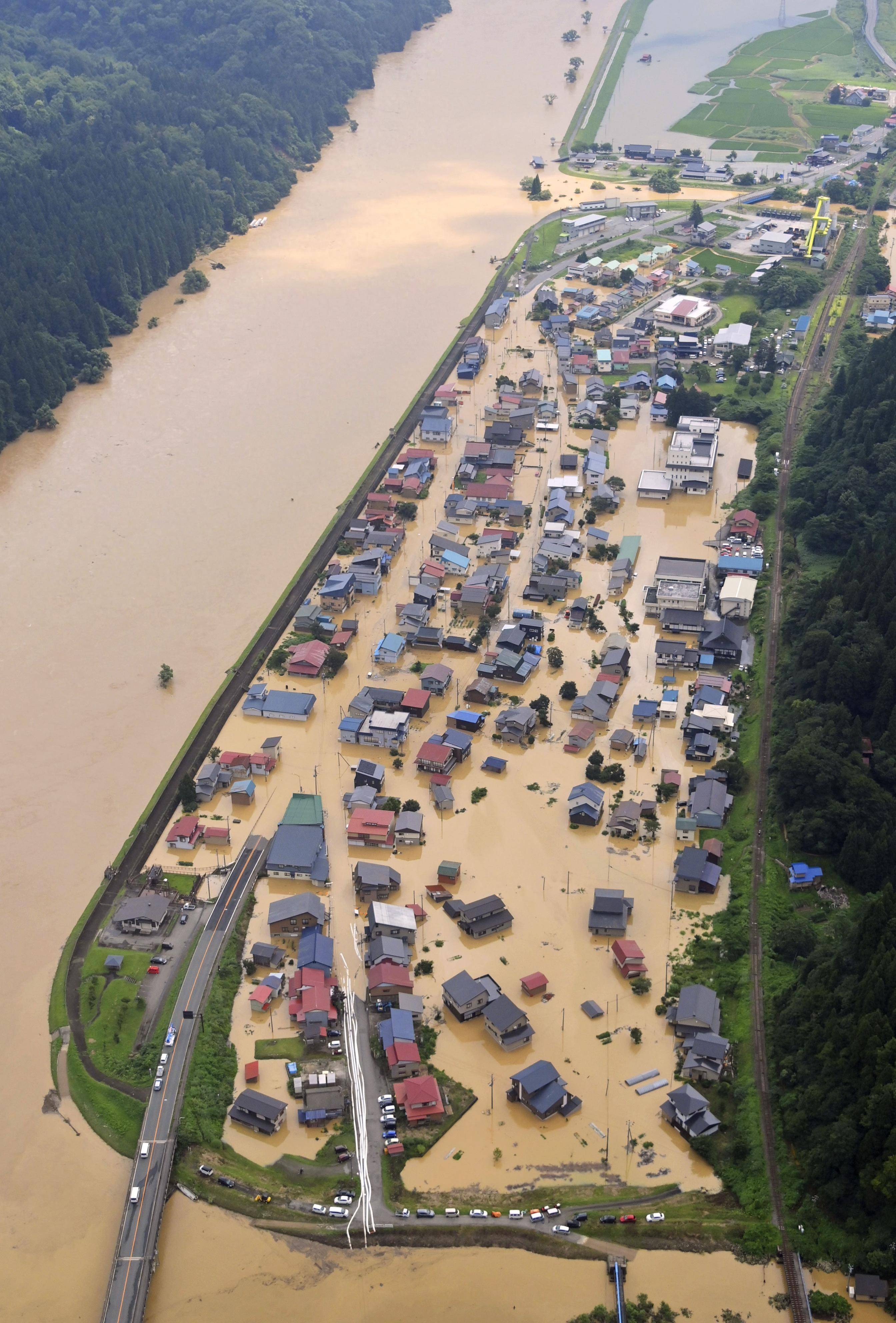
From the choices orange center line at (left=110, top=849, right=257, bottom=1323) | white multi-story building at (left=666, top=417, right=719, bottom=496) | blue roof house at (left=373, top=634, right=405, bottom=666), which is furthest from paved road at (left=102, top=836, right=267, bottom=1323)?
white multi-story building at (left=666, top=417, right=719, bottom=496)

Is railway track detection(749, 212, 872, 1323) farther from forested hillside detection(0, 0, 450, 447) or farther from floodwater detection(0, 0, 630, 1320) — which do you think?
forested hillside detection(0, 0, 450, 447)

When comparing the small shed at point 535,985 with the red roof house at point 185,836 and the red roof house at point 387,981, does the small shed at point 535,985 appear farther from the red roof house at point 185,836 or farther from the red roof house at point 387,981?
the red roof house at point 185,836

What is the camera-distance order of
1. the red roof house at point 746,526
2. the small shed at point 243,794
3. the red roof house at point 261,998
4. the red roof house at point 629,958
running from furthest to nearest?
the red roof house at point 746,526 → the small shed at point 243,794 → the red roof house at point 629,958 → the red roof house at point 261,998

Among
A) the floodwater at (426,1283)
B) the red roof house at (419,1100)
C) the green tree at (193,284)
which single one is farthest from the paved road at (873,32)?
the floodwater at (426,1283)

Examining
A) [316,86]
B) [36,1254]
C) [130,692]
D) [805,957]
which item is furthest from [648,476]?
[316,86]

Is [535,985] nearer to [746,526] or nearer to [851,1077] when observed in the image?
[851,1077]

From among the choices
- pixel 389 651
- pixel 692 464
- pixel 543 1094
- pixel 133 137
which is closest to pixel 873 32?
pixel 133 137
